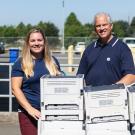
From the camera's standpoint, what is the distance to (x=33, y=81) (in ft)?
15.4

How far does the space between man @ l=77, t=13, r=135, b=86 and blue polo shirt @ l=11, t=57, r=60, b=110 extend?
497mm

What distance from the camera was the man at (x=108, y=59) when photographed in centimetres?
466

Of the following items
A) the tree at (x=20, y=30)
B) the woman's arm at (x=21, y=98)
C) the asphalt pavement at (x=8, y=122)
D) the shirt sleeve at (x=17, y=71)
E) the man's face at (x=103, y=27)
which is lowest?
the asphalt pavement at (x=8, y=122)

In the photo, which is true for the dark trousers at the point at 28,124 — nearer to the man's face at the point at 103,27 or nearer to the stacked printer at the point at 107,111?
the stacked printer at the point at 107,111

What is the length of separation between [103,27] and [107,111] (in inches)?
36.4

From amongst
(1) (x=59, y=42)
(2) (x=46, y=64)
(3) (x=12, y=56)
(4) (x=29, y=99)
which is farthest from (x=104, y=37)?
(1) (x=59, y=42)

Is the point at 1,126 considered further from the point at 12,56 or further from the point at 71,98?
the point at 12,56

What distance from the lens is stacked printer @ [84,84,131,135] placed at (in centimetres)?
408

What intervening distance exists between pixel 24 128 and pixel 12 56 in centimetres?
1567

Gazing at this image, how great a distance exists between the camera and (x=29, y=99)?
4.71 m

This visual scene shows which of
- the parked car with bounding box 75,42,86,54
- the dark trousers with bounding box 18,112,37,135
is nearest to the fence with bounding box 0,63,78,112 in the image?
the dark trousers with bounding box 18,112,37,135

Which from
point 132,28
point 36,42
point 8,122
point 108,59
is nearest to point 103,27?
point 108,59

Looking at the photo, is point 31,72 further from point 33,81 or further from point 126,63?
point 126,63

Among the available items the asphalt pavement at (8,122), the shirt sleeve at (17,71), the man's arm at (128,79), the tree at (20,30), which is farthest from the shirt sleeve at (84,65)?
the tree at (20,30)
